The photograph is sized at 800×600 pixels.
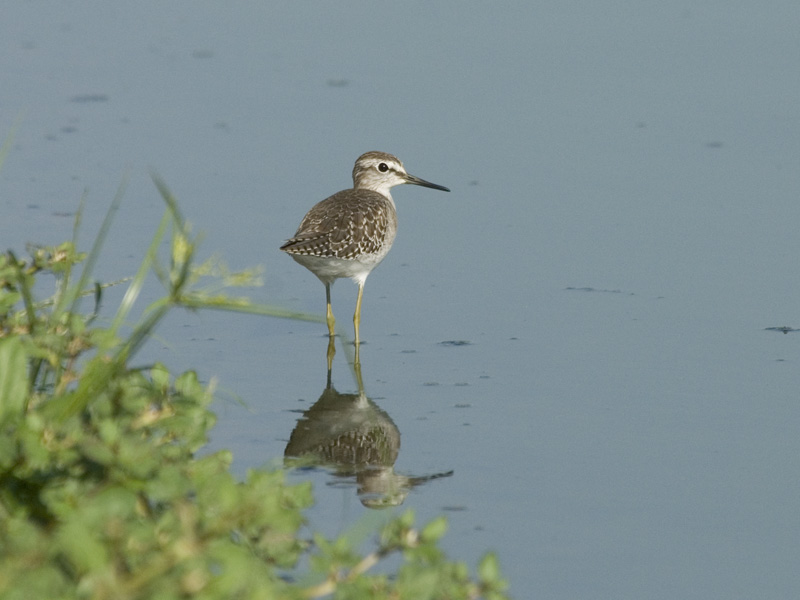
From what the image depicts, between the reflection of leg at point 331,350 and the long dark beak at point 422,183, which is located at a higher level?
the long dark beak at point 422,183

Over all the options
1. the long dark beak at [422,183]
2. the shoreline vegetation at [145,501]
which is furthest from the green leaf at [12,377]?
the long dark beak at [422,183]

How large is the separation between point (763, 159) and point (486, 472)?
16.7ft

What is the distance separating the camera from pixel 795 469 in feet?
18.6

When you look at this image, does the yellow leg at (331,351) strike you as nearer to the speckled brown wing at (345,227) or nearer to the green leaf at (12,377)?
the speckled brown wing at (345,227)

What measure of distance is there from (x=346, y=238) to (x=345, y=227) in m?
0.16

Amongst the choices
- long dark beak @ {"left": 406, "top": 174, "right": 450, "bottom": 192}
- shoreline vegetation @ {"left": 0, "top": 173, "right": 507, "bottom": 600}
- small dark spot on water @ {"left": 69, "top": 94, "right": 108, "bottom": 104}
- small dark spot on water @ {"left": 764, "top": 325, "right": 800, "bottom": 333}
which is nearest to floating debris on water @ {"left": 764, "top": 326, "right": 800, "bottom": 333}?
small dark spot on water @ {"left": 764, "top": 325, "right": 800, "bottom": 333}

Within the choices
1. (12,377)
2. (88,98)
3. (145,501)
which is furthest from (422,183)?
(145,501)

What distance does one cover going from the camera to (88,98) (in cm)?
1073

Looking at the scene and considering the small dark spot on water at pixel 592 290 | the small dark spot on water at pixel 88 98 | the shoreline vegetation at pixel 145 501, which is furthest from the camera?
the small dark spot on water at pixel 88 98

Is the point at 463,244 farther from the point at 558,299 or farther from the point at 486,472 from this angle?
the point at 486,472

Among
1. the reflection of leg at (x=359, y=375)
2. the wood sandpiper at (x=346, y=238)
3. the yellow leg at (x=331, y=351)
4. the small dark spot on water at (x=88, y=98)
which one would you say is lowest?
the yellow leg at (x=331, y=351)

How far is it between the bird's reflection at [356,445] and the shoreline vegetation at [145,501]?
5.28 feet

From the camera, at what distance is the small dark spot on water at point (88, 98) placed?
10.7m

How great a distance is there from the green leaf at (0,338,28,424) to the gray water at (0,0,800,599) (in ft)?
5.88
